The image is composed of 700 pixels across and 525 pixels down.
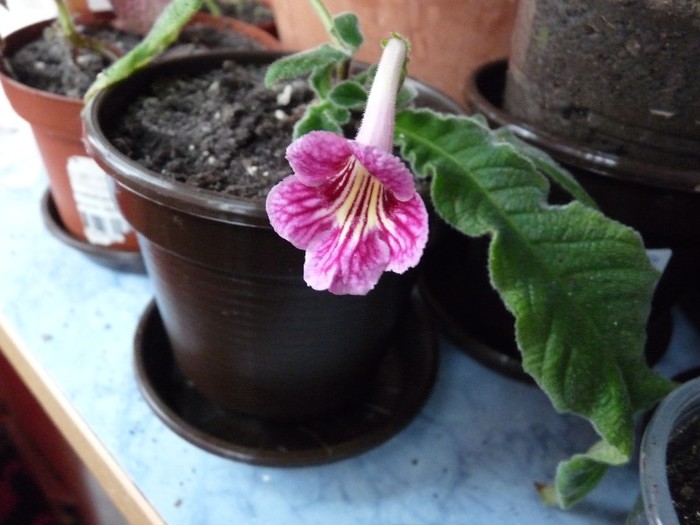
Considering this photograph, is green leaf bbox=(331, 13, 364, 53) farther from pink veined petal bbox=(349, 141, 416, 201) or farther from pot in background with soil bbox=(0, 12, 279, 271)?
pot in background with soil bbox=(0, 12, 279, 271)

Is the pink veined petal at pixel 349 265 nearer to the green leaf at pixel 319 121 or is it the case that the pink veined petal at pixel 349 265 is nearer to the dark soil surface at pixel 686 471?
the green leaf at pixel 319 121

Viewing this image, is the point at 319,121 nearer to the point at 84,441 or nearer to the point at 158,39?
the point at 158,39

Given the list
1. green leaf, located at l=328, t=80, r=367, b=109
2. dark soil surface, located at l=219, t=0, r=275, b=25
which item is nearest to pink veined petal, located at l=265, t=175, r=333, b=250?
green leaf, located at l=328, t=80, r=367, b=109

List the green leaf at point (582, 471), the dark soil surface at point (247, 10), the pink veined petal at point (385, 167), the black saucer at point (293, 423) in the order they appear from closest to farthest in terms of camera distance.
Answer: the pink veined petal at point (385, 167)
the green leaf at point (582, 471)
the black saucer at point (293, 423)
the dark soil surface at point (247, 10)

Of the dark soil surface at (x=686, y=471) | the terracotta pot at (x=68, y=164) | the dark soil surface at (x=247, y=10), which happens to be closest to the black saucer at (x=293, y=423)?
the terracotta pot at (x=68, y=164)

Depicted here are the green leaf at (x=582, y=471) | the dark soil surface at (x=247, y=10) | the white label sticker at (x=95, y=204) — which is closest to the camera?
the green leaf at (x=582, y=471)

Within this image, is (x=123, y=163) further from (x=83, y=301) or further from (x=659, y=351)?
(x=659, y=351)
